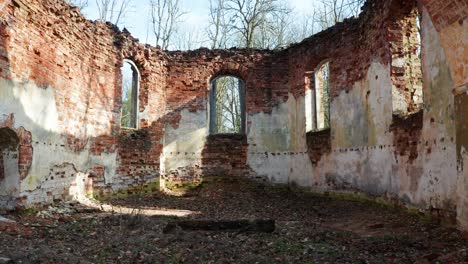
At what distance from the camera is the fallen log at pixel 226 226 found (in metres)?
5.93

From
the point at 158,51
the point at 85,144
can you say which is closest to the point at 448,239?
the point at 85,144

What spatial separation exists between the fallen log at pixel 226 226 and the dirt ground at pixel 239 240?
12 cm

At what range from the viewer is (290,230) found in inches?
243

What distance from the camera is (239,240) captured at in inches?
214

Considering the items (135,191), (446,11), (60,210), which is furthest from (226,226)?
(135,191)

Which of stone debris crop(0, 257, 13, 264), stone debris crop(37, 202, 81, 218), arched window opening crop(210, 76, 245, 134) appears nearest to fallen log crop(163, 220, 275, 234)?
stone debris crop(0, 257, 13, 264)

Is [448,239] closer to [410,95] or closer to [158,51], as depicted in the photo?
[410,95]

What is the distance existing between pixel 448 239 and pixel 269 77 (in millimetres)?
8365

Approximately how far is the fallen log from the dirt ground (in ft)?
0.40

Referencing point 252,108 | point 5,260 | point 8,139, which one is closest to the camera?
point 5,260

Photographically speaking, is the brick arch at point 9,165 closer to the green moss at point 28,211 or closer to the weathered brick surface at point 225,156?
the green moss at point 28,211

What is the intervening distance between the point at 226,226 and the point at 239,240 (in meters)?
0.62

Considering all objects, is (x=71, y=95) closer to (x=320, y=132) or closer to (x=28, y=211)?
(x=28, y=211)

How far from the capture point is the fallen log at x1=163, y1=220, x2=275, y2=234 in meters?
5.93
